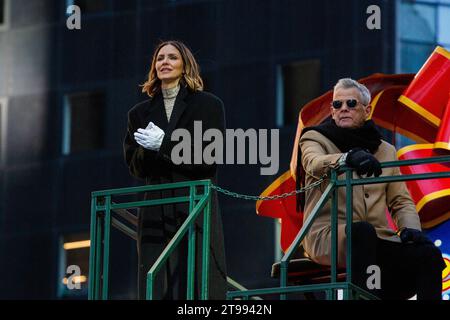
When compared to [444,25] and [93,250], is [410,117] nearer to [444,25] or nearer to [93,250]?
[93,250]

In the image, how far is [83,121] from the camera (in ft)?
109

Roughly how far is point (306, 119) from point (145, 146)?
368 cm

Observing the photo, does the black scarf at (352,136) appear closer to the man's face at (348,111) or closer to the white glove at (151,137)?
the man's face at (348,111)

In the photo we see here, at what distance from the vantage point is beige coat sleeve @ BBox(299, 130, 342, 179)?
11.5 metres

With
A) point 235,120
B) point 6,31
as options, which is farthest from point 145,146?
point 6,31

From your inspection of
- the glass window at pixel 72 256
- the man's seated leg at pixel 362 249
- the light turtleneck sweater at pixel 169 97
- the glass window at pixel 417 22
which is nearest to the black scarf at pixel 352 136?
the man's seated leg at pixel 362 249

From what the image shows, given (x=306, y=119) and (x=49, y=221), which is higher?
A: (x=49, y=221)

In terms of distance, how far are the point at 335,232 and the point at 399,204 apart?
787 mm

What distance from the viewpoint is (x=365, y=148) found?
11820mm

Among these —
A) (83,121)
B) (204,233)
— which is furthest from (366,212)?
(83,121)
